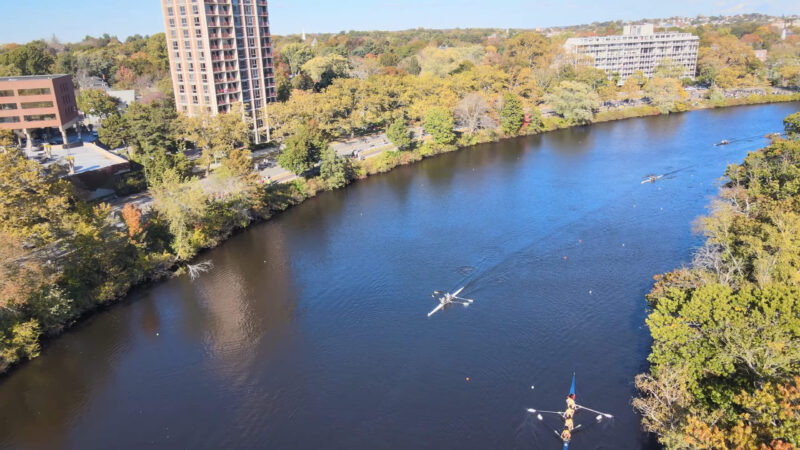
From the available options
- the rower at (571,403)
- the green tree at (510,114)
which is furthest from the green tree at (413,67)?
the rower at (571,403)

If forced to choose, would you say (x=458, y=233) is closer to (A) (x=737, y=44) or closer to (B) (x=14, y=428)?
(B) (x=14, y=428)

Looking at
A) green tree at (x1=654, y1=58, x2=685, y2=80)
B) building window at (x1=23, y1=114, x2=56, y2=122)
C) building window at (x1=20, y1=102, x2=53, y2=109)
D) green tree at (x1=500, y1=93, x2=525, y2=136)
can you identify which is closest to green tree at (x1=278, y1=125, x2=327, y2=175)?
building window at (x1=23, y1=114, x2=56, y2=122)

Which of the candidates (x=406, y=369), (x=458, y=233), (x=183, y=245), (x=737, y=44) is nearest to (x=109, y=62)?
(x=183, y=245)

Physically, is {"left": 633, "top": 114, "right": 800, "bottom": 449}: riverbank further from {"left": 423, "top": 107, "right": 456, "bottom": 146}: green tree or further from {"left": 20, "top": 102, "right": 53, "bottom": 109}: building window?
{"left": 20, "top": 102, "right": 53, "bottom": 109}: building window

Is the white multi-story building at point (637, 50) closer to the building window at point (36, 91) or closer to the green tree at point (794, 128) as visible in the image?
the green tree at point (794, 128)

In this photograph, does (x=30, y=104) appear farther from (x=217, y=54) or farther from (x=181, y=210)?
(x=181, y=210)
